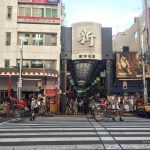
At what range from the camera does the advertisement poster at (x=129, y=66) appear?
38969 millimetres

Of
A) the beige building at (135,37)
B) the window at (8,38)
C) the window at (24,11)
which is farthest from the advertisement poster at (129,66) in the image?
the window at (8,38)

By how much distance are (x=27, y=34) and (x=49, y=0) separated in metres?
4.76

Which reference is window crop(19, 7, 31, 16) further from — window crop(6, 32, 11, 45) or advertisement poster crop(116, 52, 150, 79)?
advertisement poster crop(116, 52, 150, 79)

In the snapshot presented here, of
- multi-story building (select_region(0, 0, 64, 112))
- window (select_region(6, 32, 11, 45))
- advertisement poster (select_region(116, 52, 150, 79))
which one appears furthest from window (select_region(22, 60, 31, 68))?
advertisement poster (select_region(116, 52, 150, 79))

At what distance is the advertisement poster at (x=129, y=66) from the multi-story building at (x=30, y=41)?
22.7 ft

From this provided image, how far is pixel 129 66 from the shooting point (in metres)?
39.0

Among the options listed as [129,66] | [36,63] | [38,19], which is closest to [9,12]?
[38,19]

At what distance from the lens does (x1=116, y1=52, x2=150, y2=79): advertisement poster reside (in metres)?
39.0

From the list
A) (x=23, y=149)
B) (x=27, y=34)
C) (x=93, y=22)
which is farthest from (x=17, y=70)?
(x=23, y=149)

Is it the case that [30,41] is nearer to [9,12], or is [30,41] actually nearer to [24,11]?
[24,11]

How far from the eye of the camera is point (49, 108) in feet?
114

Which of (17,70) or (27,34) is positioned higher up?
(27,34)

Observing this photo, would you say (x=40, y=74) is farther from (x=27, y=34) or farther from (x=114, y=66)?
(x=114, y=66)

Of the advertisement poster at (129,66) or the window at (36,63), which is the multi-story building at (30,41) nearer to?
the window at (36,63)
